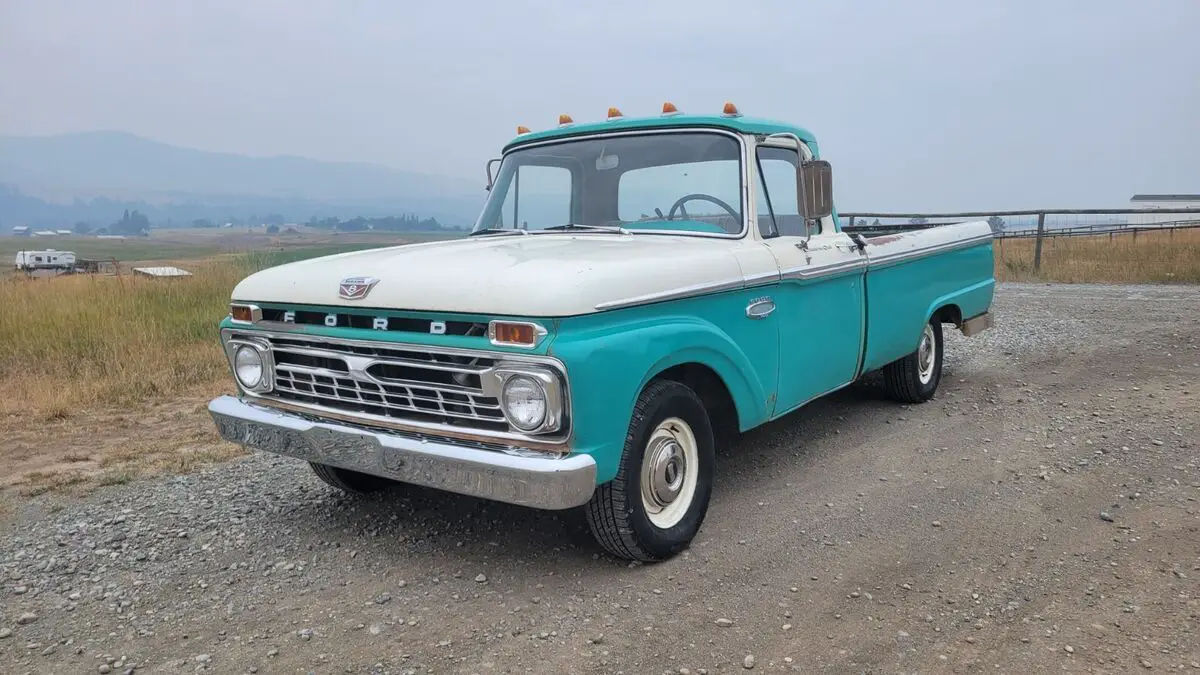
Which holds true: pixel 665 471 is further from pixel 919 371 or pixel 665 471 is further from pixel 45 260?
pixel 45 260

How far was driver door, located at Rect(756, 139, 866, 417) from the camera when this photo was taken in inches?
171

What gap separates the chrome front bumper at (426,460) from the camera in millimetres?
3000

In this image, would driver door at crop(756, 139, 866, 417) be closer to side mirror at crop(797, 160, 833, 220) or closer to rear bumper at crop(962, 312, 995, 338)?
side mirror at crop(797, 160, 833, 220)

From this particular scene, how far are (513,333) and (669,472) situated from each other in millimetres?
1040

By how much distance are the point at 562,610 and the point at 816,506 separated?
160 cm

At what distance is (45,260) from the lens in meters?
14.7

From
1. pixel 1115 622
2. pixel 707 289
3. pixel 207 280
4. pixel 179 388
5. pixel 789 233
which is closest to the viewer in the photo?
pixel 1115 622

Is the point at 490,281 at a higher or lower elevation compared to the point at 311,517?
higher

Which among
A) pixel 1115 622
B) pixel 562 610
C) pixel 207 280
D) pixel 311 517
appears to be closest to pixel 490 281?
pixel 562 610

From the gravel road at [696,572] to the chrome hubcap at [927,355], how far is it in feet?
3.17

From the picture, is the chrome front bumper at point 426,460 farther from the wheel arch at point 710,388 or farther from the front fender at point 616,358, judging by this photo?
the wheel arch at point 710,388

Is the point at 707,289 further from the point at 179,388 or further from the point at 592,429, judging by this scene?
the point at 179,388

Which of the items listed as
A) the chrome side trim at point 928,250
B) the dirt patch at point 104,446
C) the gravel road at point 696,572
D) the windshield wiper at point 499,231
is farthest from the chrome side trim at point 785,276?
the dirt patch at point 104,446

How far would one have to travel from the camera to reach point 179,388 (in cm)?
742
